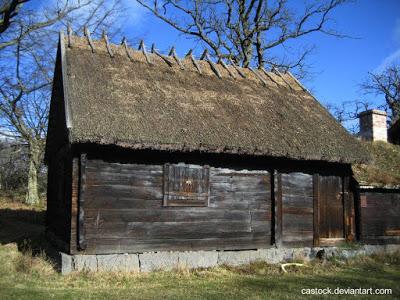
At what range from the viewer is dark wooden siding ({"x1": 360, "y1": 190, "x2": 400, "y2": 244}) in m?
12.8

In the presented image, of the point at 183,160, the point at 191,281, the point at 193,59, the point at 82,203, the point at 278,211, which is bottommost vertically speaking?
the point at 191,281

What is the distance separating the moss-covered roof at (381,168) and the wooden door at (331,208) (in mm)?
780

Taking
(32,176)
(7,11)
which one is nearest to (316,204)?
(7,11)

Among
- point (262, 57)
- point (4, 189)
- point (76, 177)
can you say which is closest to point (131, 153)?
point (76, 177)

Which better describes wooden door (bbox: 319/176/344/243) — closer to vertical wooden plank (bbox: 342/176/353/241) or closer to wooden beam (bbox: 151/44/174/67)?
vertical wooden plank (bbox: 342/176/353/241)

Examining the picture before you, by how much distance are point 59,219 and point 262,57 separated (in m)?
17.7

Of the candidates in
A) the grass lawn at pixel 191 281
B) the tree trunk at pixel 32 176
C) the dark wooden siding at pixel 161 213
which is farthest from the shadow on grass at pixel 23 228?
the dark wooden siding at pixel 161 213

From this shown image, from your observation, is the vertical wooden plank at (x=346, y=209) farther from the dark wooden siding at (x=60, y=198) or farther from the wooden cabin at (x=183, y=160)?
the dark wooden siding at (x=60, y=198)

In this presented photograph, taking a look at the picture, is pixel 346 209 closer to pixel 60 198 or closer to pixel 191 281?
pixel 191 281

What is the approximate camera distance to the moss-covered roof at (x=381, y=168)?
13055 mm

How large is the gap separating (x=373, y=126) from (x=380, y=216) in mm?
5951

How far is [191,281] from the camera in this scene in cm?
870

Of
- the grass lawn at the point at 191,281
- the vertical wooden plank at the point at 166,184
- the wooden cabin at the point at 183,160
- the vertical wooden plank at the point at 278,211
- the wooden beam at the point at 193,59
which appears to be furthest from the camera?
the wooden beam at the point at 193,59

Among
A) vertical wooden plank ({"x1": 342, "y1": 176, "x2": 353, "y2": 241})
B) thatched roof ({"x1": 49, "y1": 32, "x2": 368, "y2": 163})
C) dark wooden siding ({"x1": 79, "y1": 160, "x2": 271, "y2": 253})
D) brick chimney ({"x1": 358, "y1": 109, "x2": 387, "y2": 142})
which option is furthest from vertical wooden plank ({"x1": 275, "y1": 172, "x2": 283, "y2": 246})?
brick chimney ({"x1": 358, "y1": 109, "x2": 387, "y2": 142})
